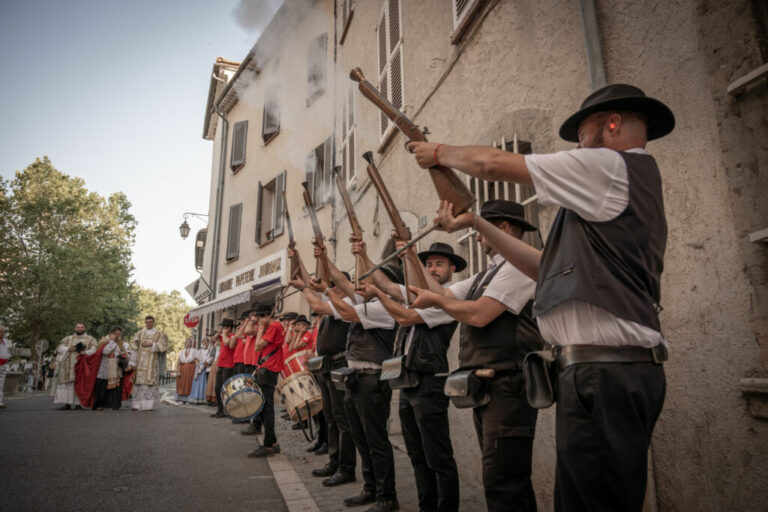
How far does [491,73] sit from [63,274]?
25568mm

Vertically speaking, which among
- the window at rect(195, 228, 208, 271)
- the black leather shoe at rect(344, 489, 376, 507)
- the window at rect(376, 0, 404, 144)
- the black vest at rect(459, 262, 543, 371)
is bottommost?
the black leather shoe at rect(344, 489, 376, 507)

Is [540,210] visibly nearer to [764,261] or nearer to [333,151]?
[764,261]

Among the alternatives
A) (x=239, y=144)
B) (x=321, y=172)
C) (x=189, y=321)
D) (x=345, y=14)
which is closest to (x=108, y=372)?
(x=189, y=321)

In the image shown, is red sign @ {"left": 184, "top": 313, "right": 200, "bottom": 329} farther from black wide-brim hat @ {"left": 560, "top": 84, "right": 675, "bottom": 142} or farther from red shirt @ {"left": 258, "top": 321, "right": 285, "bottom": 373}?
black wide-brim hat @ {"left": 560, "top": 84, "right": 675, "bottom": 142}

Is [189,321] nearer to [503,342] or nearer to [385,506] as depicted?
[385,506]

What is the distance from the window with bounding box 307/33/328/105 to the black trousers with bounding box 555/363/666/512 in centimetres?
1259

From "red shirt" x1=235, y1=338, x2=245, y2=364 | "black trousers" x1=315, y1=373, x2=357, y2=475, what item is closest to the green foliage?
"red shirt" x1=235, y1=338, x2=245, y2=364

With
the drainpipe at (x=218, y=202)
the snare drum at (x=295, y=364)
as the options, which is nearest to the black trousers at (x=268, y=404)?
the snare drum at (x=295, y=364)

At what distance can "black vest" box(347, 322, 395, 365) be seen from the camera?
4.66 metres

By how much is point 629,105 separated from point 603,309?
81 cm

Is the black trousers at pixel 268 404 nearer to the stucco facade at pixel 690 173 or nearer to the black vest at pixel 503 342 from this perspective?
the stucco facade at pixel 690 173

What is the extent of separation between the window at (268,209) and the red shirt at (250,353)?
6159mm

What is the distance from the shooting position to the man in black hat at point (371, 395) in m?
4.17

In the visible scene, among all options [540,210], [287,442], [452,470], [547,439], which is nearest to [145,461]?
[287,442]
